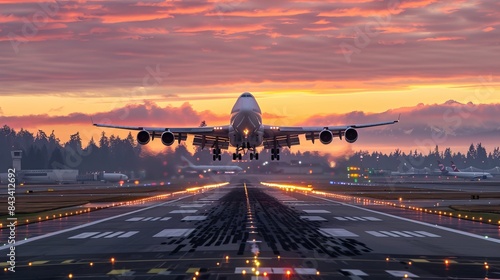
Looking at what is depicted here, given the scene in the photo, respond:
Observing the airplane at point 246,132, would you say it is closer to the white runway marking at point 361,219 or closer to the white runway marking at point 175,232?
the white runway marking at point 361,219

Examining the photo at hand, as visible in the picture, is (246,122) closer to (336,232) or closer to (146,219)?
(146,219)

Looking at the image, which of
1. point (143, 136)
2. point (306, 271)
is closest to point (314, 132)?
point (143, 136)

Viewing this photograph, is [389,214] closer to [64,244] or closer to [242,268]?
[64,244]

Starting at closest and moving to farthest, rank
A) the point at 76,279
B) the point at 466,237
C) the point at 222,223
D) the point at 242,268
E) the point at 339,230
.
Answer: the point at 76,279, the point at 242,268, the point at 466,237, the point at 339,230, the point at 222,223

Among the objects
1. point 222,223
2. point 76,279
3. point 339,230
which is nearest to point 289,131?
point 222,223

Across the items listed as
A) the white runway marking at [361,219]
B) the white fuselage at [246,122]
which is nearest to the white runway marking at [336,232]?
the white runway marking at [361,219]
